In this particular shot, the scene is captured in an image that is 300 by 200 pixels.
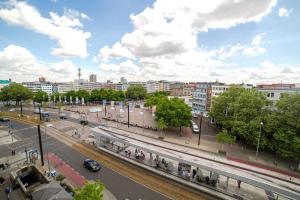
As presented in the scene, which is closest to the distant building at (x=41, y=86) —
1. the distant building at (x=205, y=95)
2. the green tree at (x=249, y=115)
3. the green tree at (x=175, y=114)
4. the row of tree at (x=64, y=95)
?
the row of tree at (x=64, y=95)

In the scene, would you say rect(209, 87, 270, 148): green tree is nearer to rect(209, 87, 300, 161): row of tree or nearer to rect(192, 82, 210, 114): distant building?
rect(209, 87, 300, 161): row of tree

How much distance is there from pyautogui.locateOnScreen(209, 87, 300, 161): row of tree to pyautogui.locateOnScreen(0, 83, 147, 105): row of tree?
74610mm

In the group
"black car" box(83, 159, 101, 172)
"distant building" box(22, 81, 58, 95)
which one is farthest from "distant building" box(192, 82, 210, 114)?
"distant building" box(22, 81, 58, 95)

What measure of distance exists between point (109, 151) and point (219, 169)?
1870 cm

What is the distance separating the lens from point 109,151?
2788 centimetres

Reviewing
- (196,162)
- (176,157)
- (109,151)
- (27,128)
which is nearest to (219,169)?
(196,162)

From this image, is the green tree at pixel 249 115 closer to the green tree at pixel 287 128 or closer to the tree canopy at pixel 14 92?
the green tree at pixel 287 128

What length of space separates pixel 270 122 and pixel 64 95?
9767 cm

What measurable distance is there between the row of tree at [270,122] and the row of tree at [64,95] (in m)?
74.6

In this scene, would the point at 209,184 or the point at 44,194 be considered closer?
the point at 44,194

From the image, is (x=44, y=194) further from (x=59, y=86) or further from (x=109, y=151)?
(x=59, y=86)

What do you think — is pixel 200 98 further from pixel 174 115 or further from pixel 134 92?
pixel 134 92

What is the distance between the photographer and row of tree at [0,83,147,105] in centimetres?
7819

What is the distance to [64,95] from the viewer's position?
91.7 meters
